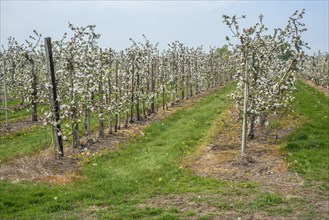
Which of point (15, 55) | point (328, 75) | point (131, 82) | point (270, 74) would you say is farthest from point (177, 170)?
point (328, 75)

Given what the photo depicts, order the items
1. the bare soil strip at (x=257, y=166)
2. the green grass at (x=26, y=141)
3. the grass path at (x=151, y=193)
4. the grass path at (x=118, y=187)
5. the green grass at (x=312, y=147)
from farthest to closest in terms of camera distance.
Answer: the green grass at (x=26, y=141)
the green grass at (x=312, y=147)
the bare soil strip at (x=257, y=166)
the grass path at (x=118, y=187)
the grass path at (x=151, y=193)

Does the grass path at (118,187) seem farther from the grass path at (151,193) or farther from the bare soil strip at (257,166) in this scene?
the bare soil strip at (257,166)

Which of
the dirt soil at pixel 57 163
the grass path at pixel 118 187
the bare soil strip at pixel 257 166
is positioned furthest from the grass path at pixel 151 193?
the dirt soil at pixel 57 163

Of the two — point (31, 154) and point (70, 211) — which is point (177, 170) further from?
point (31, 154)

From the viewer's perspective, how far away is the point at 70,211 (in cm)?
972

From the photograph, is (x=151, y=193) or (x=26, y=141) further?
(x=26, y=141)

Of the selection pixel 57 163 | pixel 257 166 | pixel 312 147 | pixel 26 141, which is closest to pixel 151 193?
pixel 257 166

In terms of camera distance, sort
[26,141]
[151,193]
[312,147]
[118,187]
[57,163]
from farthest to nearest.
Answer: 1. [26,141]
2. [312,147]
3. [57,163]
4. [118,187]
5. [151,193]

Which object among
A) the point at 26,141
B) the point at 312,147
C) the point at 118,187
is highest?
the point at 26,141

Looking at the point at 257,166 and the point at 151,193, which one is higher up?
the point at 257,166

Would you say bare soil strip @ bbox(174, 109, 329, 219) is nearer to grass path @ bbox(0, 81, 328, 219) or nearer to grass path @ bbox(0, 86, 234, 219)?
grass path @ bbox(0, 81, 328, 219)

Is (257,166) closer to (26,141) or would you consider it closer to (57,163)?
(57,163)

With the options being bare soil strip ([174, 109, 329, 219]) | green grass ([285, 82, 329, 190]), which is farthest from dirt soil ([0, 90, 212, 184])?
green grass ([285, 82, 329, 190])

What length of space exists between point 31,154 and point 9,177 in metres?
3.13
